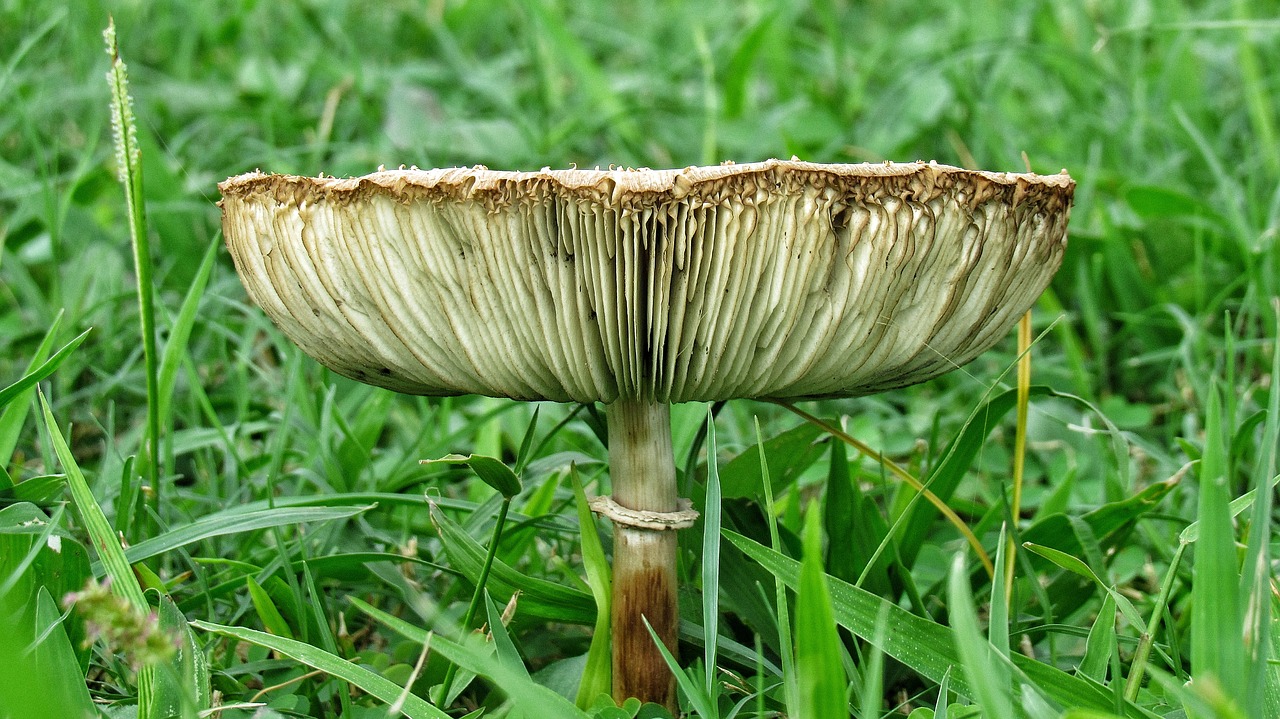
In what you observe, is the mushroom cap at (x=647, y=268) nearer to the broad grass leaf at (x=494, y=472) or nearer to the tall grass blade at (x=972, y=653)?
the broad grass leaf at (x=494, y=472)

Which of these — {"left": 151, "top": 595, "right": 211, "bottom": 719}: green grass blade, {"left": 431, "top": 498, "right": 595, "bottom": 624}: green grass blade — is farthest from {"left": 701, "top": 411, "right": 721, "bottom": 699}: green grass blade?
{"left": 151, "top": 595, "right": 211, "bottom": 719}: green grass blade

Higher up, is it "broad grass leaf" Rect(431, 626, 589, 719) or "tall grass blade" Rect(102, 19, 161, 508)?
"tall grass blade" Rect(102, 19, 161, 508)

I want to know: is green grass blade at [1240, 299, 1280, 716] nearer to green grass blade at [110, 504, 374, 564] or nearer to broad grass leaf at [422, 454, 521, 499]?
broad grass leaf at [422, 454, 521, 499]

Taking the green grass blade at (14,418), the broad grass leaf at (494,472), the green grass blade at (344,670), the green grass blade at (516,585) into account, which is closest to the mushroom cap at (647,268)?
the broad grass leaf at (494,472)

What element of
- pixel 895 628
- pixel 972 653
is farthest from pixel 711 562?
pixel 972 653

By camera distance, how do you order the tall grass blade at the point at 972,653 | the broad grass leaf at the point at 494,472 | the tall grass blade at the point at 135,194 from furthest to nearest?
the tall grass blade at the point at 135,194
the broad grass leaf at the point at 494,472
the tall grass blade at the point at 972,653

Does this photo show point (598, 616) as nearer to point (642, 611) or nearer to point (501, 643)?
point (642, 611)

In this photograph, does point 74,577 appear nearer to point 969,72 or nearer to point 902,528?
point 902,528
